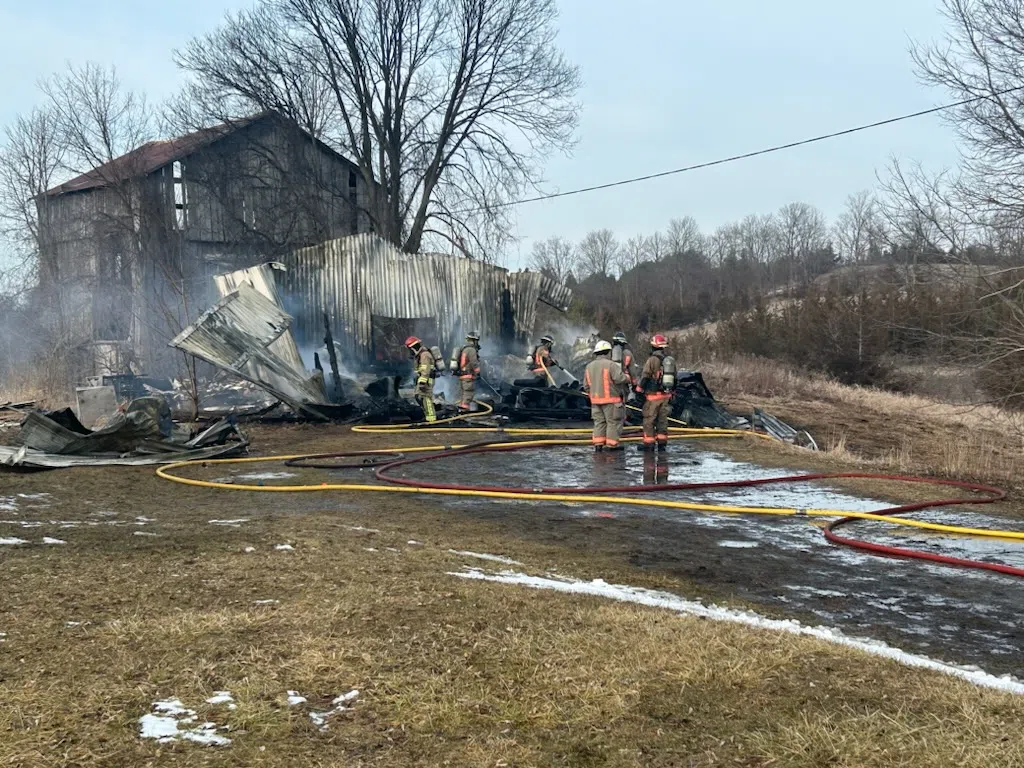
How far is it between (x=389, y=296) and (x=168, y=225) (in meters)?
9.65

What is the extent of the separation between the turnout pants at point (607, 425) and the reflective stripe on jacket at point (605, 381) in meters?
0.17

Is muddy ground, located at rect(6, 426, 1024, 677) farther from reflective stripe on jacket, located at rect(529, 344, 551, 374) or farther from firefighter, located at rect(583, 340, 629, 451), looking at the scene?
reflective stripe on jacket, located at rect(529, 344, 551, 374)

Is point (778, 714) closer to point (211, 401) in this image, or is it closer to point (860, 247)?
point (211, 401)

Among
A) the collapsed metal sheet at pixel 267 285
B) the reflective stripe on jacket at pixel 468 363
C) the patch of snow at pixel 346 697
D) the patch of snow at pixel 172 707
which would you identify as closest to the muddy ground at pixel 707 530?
the patch of snow at pixel 346 697

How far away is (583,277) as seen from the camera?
7200 centimetres

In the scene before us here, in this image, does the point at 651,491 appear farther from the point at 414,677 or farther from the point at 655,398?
the point at 414,677

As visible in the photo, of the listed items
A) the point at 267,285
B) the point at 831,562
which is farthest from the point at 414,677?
the point at 267,285

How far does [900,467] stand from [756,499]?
3353 millimetres

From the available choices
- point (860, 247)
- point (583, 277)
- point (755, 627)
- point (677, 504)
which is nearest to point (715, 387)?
point (677, 504)

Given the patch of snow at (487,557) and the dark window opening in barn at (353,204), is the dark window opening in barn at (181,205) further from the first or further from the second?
the patch of snow at (487,557)

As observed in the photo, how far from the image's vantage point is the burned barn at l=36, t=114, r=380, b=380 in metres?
26.6

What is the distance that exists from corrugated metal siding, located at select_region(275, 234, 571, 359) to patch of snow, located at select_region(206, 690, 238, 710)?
17.4 m

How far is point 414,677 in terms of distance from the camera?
3.67 meters

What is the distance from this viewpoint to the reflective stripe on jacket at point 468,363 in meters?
17.2
